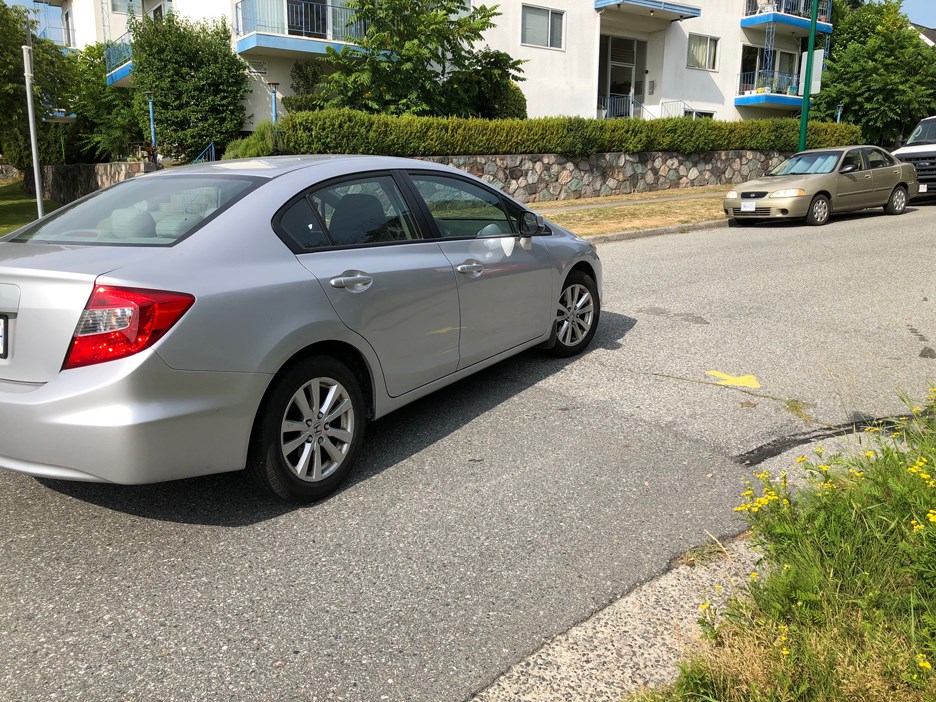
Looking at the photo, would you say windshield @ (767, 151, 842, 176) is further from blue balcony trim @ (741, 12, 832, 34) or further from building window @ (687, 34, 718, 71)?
blue balcony trim @ (741, 12, 832, 34)

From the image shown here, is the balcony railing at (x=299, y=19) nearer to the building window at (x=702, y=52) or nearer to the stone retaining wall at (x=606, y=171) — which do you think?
the stone retaining wall at (x=606, y=171)

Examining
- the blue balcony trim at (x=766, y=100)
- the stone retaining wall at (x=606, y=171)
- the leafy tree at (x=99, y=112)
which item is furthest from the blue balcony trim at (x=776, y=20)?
the leafy tree at (x=99, y=112)

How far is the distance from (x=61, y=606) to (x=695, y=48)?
109 feet

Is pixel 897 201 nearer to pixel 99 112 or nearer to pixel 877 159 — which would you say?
pixel 877 159

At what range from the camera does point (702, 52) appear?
1250 inches

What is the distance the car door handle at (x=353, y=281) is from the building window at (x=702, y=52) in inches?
1214

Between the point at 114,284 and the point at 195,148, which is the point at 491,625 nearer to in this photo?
the point at 114,284

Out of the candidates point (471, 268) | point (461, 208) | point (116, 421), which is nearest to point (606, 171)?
point (461, 208)

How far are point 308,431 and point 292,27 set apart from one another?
68.2 feet

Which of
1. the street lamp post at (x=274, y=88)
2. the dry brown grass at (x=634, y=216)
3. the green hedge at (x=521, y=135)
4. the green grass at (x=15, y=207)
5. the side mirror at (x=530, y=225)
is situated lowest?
the green grass at (x=15, y=207)

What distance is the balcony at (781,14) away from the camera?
31.9 m

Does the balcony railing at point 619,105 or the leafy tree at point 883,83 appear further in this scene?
the leafy tree at point 883,83

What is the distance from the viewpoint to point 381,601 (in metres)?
2.95

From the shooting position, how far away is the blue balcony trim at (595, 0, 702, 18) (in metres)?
27.1
